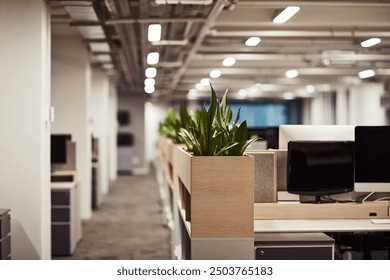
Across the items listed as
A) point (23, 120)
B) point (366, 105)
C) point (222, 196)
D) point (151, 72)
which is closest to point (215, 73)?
point (151, 72)

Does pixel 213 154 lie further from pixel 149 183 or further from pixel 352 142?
pixel 149 183

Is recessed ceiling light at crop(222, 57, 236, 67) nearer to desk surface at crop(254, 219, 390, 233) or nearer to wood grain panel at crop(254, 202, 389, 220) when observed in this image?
wood grain panel at crop(254, 202, 389, 220)

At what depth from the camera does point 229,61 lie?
9.38 metres

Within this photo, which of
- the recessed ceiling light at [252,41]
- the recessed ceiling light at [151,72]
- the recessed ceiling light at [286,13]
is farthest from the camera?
the recessed ceiling light at [151,72]

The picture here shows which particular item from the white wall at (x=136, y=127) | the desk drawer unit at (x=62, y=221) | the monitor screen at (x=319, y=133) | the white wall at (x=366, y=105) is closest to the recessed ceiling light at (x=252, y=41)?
the desk drawer unit at (x=62, y=221)

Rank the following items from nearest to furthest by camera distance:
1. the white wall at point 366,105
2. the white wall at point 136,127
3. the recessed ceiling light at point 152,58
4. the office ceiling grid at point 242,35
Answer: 1. the office ceiling grid at point 242,35
2. the recessed ceiling light at point 152,58
3. the white wall at point 366,105
4. the white wall at point 136,127

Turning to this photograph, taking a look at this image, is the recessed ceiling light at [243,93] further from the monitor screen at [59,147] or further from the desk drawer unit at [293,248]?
the desk drawer unit at [293,248]

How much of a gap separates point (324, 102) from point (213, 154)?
13.8 m

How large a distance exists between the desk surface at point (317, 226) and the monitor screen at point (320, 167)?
0.52 feet

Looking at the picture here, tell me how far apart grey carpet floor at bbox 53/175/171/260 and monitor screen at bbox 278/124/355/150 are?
2097mm

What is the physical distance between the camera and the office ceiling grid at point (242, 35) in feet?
17.2

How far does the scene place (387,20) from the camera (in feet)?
20.2

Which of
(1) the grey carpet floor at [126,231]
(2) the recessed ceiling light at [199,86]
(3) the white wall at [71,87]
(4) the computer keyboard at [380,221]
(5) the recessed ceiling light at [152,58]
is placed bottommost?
(1) the grey carpet floor at [126,231]

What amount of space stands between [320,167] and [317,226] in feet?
1.15
